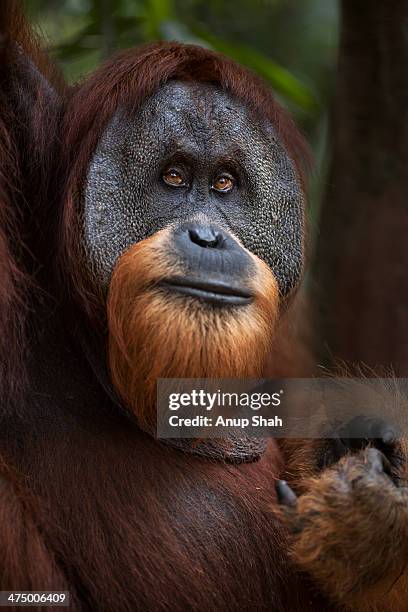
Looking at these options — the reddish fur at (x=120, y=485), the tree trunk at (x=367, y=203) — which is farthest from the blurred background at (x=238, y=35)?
the reddish fur at (x=120, y=485)

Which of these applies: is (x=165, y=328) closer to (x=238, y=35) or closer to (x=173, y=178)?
(x=173, y=178)

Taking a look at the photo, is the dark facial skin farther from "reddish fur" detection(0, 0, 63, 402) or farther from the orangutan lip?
"reddish fur" detection(0, 0, 63, 402)

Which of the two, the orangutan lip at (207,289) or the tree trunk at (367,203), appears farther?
the tree trunk at (367,203)

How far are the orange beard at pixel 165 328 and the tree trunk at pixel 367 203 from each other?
159cm

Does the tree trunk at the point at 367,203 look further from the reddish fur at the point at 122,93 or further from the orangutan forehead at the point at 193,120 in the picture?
the orangutan forehead at the point at 193,120

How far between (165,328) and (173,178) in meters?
0.45

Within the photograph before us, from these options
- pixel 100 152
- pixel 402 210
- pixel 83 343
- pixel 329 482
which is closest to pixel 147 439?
pixel 83 343

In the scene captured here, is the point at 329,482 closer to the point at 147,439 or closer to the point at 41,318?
the point at 147,439

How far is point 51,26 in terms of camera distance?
4.80 m

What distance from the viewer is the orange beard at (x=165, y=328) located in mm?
2115

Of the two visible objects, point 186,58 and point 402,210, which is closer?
point 186,58

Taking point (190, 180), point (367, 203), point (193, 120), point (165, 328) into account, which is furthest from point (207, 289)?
point (367, 203)

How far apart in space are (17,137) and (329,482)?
1227 millimetres

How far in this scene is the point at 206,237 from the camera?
2.18 m
